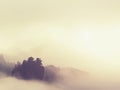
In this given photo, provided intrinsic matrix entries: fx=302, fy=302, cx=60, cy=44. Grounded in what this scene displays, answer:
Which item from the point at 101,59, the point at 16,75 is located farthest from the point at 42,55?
the point at 101,59

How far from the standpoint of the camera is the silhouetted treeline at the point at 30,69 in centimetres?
456

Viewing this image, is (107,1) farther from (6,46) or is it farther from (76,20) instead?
(6,46)

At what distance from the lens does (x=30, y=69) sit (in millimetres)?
4602

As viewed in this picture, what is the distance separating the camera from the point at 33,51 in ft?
15.1

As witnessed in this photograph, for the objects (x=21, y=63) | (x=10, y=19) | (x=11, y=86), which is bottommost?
(x=11, y=86)

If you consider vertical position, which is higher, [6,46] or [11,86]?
[6,46]

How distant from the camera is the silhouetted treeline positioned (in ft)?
15.0

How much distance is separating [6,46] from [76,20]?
3.79 feet

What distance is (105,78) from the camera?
451cm

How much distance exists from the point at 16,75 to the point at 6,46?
474 mm

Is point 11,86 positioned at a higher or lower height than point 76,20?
lower

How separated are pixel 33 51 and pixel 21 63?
0.84 ft

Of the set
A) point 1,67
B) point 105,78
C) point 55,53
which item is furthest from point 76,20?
point 1,67

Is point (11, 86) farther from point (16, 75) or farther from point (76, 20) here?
point (76, 20)
